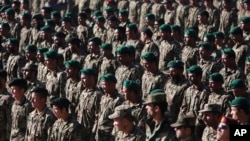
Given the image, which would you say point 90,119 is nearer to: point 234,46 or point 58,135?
point 58,135

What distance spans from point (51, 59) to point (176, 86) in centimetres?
261

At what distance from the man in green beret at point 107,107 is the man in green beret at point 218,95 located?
53.4 inches

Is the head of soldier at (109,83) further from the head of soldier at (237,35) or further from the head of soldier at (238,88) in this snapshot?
the head of soldier at (237,35)

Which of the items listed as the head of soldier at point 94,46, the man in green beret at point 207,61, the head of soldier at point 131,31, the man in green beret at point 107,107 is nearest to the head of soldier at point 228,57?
the man in green beret at point 207,61

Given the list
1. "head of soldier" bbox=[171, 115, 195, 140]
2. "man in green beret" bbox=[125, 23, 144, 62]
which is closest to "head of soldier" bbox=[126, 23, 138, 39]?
"man in green beret" bbox=[125, 23, 144, 62]

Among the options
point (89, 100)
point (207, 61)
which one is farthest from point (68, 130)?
point (207, 61)

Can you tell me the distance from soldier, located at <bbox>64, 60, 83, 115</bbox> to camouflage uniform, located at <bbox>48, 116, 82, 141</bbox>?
2007 millimetres

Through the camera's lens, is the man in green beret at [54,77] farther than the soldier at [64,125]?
Yes

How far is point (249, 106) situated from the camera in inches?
311

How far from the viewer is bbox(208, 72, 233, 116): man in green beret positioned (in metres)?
9.49

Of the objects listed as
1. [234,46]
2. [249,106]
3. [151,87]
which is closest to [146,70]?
[151,87]

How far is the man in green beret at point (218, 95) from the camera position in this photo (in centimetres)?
949

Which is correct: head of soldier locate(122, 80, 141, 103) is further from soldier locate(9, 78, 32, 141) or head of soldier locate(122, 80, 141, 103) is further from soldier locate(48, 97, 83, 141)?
soldier locate(9, 78, 32, 141)

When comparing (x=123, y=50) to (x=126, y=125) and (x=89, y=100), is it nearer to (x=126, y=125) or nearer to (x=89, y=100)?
(x=89, y=100)
